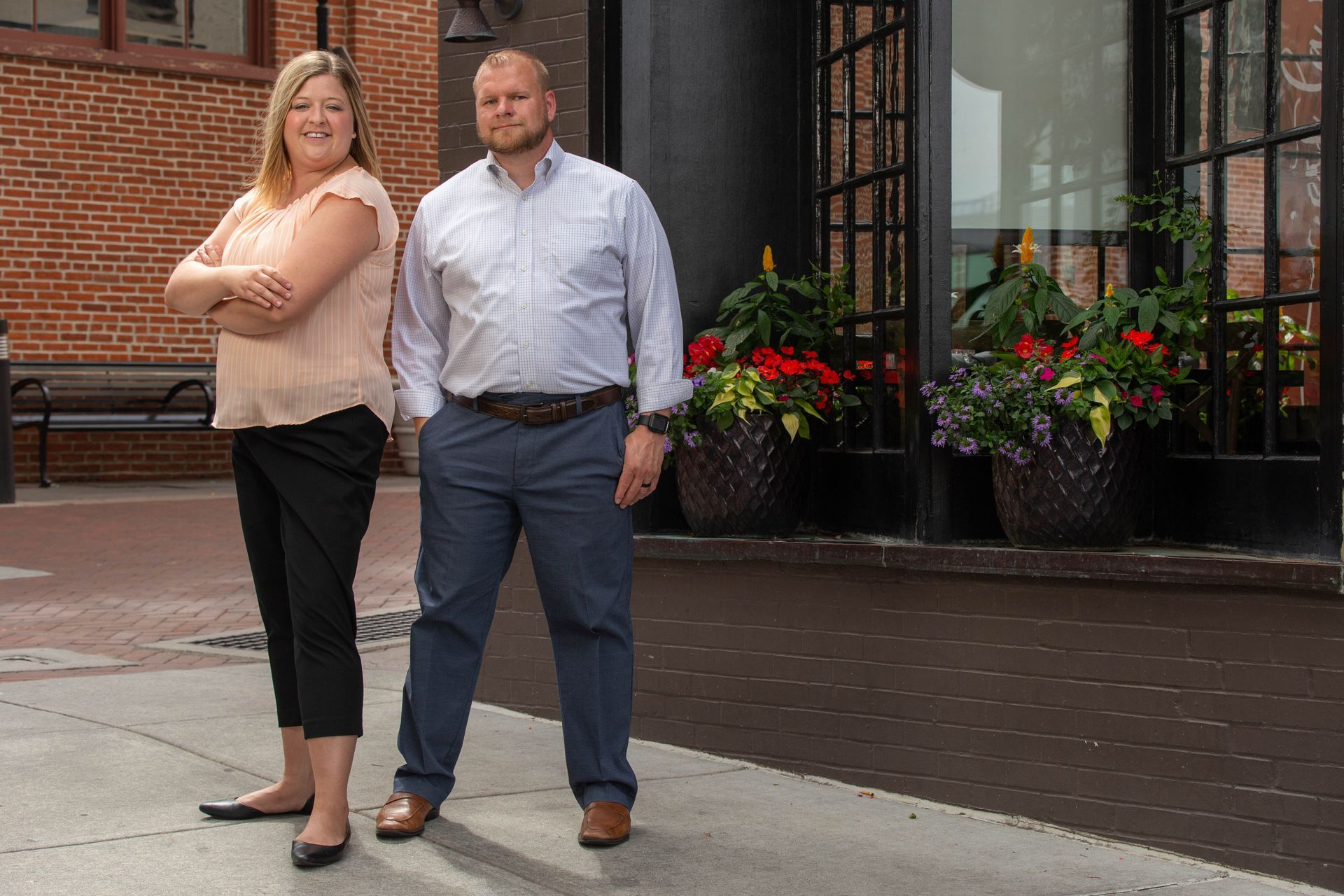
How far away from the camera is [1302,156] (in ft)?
12.9

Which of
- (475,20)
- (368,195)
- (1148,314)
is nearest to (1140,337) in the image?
(1148,314)

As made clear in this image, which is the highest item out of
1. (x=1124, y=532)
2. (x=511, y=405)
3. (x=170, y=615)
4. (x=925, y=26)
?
(x=925, y=26)

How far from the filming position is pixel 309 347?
3.51m

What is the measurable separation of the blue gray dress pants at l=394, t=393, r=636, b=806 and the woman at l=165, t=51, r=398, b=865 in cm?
19

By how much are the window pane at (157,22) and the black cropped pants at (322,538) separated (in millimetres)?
12560

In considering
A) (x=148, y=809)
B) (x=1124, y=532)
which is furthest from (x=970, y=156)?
(x=148, y=809)

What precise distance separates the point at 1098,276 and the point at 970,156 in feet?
1.71

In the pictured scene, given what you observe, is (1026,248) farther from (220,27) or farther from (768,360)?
(220,27)

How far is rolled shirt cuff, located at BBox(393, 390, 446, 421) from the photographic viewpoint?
148 inches

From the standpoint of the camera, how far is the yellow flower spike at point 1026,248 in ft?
15.0

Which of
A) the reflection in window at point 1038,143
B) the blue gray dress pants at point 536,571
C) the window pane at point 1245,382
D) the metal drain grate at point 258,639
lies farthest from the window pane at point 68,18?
the window pane at point 1245,382

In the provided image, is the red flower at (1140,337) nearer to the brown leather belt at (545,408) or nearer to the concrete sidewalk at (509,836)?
the concrete sidewalk at (509,836)

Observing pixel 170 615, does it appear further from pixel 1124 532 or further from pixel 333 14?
pixel 333 14

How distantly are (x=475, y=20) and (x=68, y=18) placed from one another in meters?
10.8
